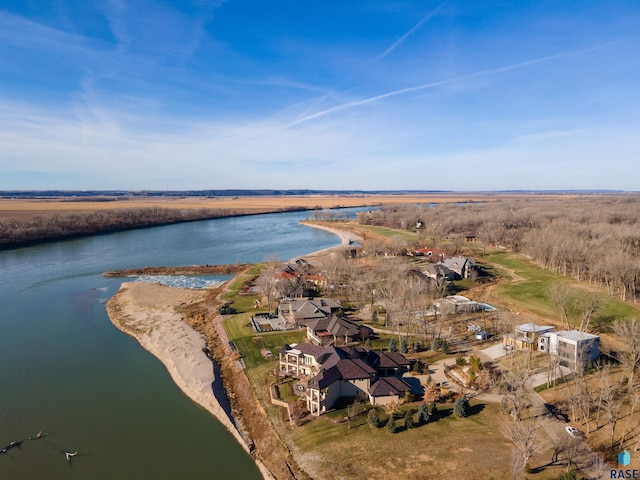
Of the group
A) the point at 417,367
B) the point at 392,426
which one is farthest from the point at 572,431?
the point at 417,367

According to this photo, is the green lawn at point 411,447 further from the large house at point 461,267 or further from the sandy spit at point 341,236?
the sandy spit at point 341,236

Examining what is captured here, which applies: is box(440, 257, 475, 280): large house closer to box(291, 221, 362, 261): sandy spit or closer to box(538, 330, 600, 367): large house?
box(538, 330, 600, 367): large house

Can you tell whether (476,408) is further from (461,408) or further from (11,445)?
(11,445)

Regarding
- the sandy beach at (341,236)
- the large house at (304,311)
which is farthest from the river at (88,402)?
the sandy beach at (341,236)

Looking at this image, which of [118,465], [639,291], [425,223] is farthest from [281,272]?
[425,223]

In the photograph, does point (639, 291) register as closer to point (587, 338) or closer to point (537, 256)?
point (537, 256)

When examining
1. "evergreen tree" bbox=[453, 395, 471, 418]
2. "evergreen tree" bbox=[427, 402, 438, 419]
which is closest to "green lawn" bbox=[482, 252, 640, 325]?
"evergreen tree" bbox=[453, 395, 471, 418]
